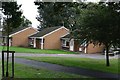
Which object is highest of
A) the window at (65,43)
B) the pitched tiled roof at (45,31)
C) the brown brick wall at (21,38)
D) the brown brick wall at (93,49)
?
the pitched tiled roof at (45,31)

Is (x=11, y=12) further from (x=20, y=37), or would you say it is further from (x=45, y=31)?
(x=20, y=37)

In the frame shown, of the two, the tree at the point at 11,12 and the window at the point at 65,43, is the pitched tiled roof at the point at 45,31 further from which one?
the tree at the point at 11,12

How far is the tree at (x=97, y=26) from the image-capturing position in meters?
14.5

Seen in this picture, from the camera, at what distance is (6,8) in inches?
395

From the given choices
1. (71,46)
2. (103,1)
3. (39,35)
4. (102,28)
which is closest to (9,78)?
(103,1)

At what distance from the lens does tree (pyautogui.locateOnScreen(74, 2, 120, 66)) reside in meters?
14.5

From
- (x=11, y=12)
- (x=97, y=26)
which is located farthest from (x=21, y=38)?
(x=11, y=12)

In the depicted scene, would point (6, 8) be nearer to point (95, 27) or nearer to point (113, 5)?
→ point (113, 5)

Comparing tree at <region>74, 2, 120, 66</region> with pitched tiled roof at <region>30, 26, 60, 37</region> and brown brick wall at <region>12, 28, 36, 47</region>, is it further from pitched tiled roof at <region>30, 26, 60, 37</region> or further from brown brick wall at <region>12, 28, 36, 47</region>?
brown brick wall at <region>12, 28, 36, 47</region>

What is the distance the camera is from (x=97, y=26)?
17156mm

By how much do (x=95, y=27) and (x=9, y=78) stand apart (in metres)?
7.99

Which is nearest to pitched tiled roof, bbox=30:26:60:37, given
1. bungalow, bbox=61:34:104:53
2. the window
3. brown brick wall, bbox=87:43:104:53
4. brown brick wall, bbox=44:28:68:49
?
brown brick wall, bbox=44:28:68:49

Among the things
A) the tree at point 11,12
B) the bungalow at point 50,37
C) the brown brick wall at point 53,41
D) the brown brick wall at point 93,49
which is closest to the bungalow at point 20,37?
the bungalow at point 50,37

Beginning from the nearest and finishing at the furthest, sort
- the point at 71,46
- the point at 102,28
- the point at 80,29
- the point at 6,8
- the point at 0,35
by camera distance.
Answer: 1. the point at 0,35
2. the point at 6,8
3. the point at 102,28
4. the point at 80,29
5. the point at 71,46
